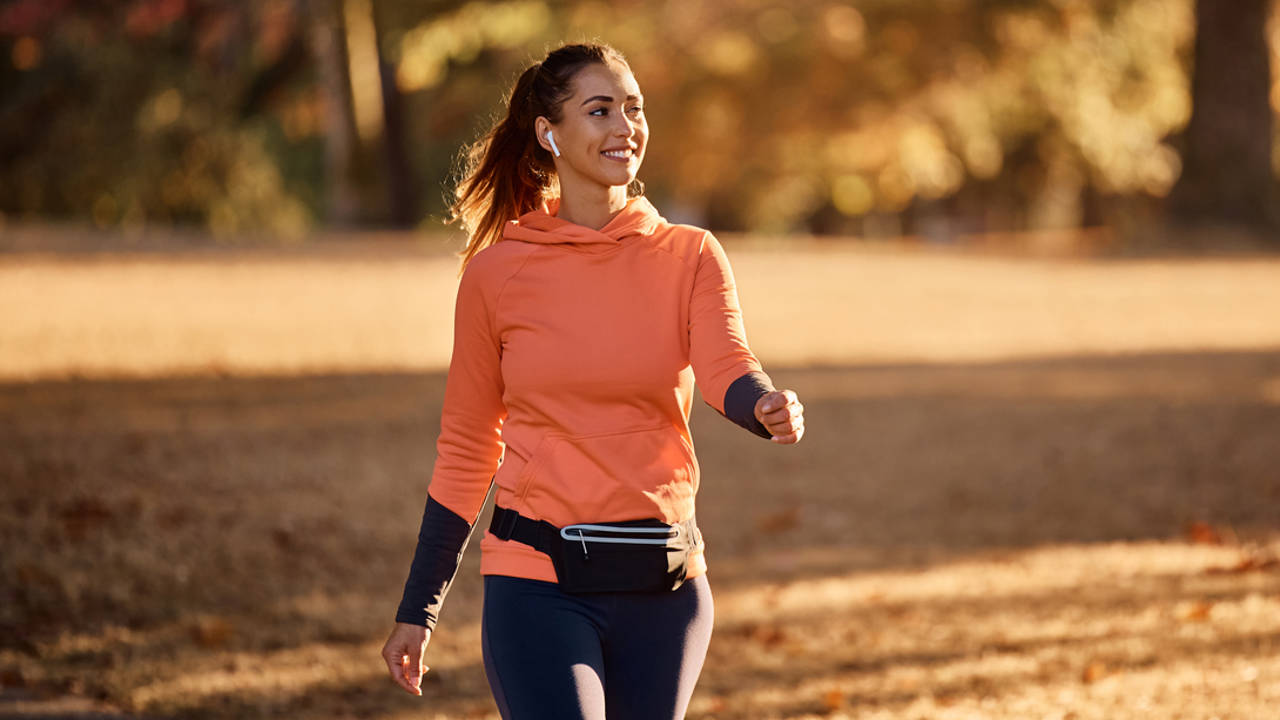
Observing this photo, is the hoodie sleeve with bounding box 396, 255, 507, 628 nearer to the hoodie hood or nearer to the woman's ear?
the hoodie hood

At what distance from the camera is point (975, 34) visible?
91.0 ft

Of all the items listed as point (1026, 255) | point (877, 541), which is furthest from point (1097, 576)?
point (1026, 255)

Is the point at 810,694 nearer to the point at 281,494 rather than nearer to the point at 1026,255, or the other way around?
the point at 281,494

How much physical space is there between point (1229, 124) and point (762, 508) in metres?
15.0

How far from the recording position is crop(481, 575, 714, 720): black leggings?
2.70 m

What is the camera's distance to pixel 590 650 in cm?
273

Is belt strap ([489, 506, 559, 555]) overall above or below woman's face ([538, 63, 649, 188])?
below

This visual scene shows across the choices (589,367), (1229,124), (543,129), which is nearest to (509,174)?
(543,129)

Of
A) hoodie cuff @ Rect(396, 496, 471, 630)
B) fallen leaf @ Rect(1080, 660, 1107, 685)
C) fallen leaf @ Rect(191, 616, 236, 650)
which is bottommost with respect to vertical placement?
fallen leaf @ Rect(1080, 660, 1107, 685)

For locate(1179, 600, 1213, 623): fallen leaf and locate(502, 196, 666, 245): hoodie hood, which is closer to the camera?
locate(502, 196, 666, 245): hoodie hood

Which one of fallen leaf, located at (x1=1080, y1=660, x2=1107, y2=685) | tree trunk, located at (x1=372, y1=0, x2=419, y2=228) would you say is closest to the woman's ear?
fallen leaf, located at (x1=1080, y1=660, x2=1107, y2=685)

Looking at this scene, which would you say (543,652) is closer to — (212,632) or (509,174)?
(509,174)

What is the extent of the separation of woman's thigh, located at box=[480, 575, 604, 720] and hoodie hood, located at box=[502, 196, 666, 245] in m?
0.68

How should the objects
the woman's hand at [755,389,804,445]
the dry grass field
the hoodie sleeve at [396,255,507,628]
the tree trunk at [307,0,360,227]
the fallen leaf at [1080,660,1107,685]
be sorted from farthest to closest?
the tree trunk at [307,0,360,227], the dry grass field, the fallen leaf at [1080,660,1107,685], the hoodie sleeve at [396,255,507,628], the woman's hand at [755,389,804,445]
